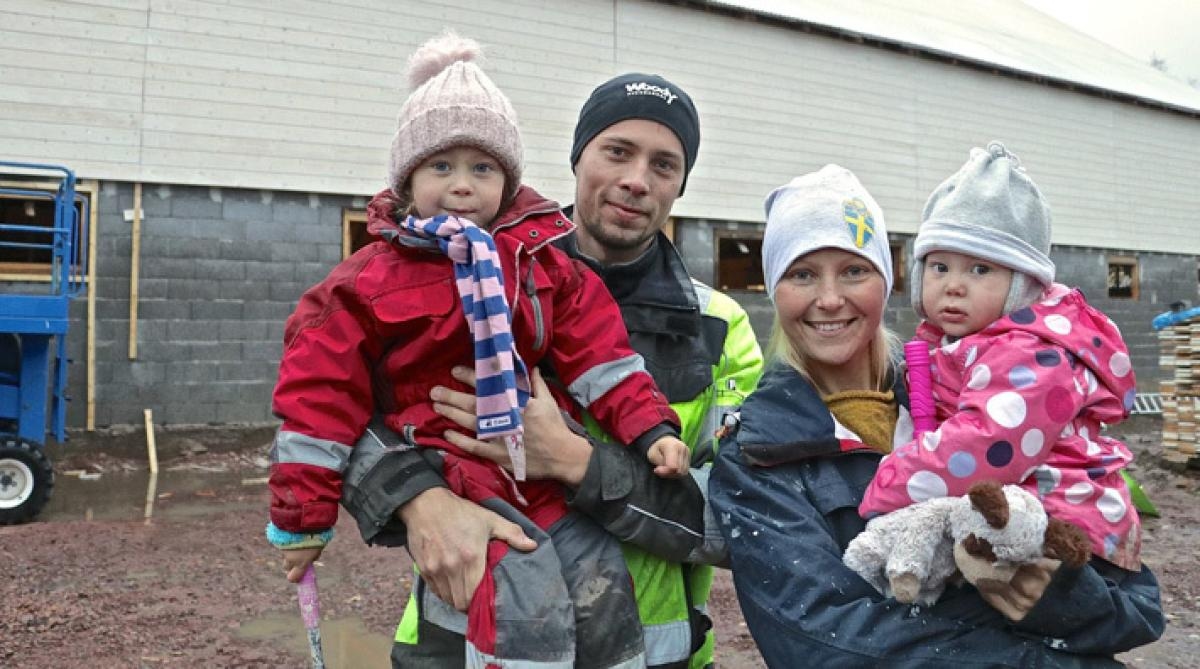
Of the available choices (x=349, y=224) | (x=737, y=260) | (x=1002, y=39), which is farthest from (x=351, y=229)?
(x=1002, y=39)

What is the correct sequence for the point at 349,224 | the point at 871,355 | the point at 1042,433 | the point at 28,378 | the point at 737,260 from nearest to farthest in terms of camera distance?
Answer: the point at 1042,433
the point at 871,355
the point at 28,378
the point at 349,224
the point at 737,260

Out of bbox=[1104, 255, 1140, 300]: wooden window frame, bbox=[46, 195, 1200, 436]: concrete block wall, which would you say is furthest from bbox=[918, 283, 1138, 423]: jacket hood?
bbox=[1104, 255, 1140, 300]: wooden window frame

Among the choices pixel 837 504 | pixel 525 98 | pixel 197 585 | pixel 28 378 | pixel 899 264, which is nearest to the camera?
pixel 837 504

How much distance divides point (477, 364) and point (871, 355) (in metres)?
0.84

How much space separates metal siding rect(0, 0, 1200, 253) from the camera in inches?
411

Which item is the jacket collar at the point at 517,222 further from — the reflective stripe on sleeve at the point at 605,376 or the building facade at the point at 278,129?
the building facade at the point at 278,129

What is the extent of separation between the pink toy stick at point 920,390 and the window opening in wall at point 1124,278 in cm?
2023

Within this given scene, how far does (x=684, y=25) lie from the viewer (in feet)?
46.0

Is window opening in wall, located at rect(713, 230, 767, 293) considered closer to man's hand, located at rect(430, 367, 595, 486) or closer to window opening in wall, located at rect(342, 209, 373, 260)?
window opening in wall, located at rect(342, 209, 373, 260)

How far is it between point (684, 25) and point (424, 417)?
13067mm

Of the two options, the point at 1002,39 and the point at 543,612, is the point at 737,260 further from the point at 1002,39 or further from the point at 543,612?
the point at 543,612

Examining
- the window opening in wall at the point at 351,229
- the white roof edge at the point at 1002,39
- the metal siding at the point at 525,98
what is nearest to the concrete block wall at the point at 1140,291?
the metal siding at the point at 525,98

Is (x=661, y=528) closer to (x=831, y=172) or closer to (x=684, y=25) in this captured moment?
(x=831, y=172)

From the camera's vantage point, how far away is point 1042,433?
164 cm
